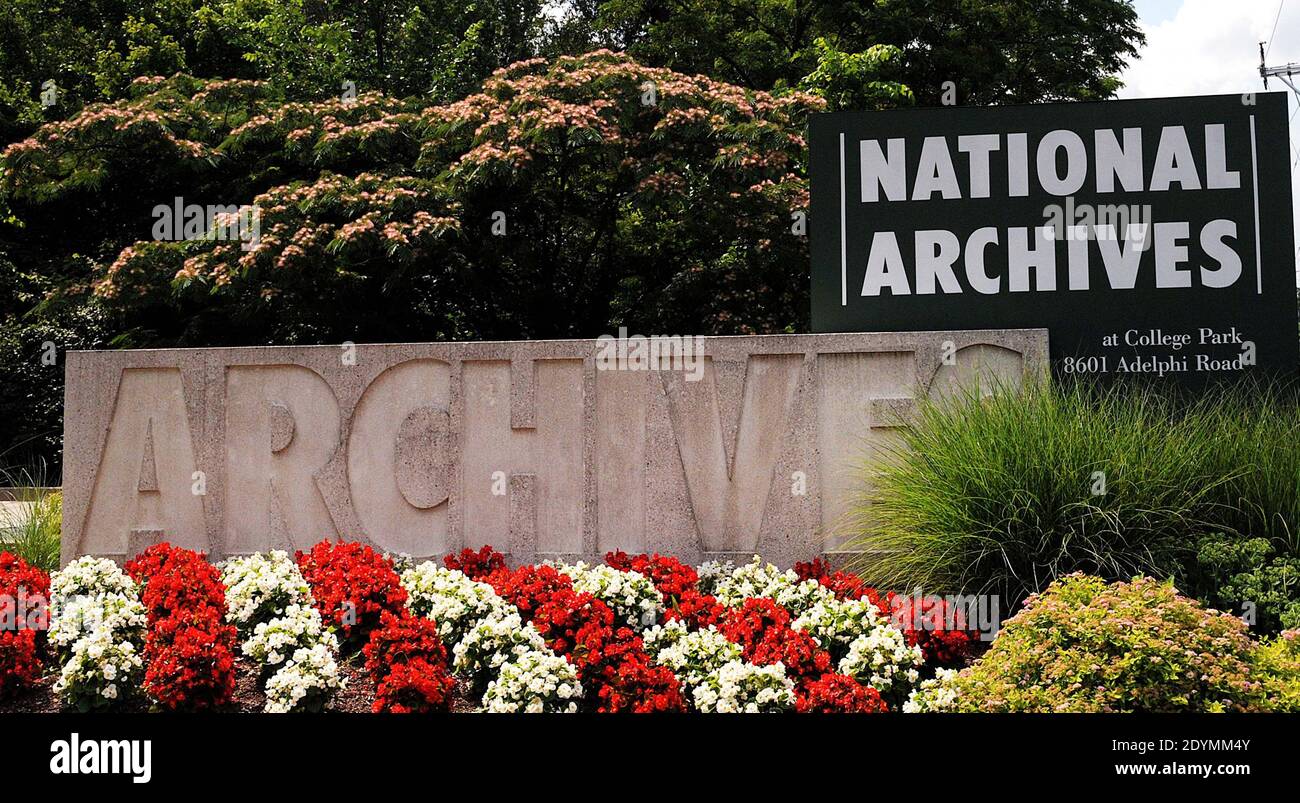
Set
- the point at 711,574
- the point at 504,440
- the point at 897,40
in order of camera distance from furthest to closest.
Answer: the point at 897,40 → the point at 504,440 → the point at 711,574

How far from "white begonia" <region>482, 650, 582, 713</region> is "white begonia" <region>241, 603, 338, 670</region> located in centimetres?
102

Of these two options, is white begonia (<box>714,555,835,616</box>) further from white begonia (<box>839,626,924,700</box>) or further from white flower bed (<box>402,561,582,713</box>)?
white flower bed (<box>402,561,582,713</box>)

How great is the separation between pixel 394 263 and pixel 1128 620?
33.5 ft

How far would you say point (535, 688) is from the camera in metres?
4.21

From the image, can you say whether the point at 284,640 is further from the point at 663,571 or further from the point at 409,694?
the point at 663,571

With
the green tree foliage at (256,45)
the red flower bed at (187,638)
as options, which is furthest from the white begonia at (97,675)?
the green tree foliage at (256,45)

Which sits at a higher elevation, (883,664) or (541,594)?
(541,594)

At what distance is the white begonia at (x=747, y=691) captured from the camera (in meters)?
4.21

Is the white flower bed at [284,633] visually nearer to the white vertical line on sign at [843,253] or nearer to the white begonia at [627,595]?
the white begonia at [627,595]

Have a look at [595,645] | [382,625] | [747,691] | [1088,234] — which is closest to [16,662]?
[382,625]

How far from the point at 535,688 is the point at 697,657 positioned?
816 millimetres

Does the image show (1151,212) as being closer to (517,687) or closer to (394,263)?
(517,687)

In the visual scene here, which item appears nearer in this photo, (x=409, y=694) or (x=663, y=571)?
(x=409, y=694)

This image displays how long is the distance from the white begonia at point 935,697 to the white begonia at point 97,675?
3.36 meters
